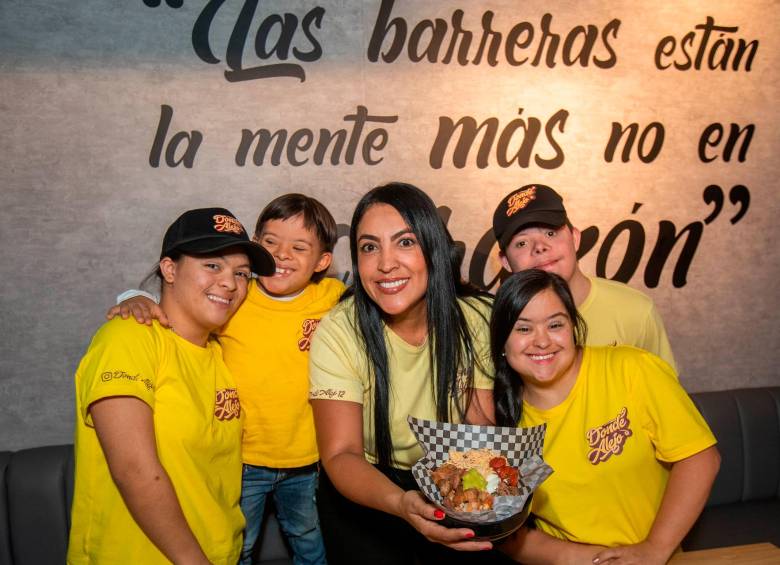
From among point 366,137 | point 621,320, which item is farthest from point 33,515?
point 621,320

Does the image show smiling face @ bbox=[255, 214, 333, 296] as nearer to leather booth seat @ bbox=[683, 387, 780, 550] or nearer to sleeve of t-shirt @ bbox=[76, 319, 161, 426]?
sleeve of t-shirt @ bbox=[76, 319, 161, 426]

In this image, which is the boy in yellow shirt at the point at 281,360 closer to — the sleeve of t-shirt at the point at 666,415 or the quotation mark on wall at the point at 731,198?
the sleeve of t-shirt at the point at 666,415

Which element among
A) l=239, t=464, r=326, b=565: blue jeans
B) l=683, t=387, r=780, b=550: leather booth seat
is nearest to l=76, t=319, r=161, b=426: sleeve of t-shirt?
l=239, t=464, r=326, b=565: blue jeans

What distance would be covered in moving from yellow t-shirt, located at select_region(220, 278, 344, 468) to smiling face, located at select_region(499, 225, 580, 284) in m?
0.77

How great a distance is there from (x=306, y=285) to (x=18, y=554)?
4.85ft

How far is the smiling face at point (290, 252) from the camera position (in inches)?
90.6

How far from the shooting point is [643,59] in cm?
325

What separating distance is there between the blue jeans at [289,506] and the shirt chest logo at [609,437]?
106 centimetres

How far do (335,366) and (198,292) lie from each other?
456 mm

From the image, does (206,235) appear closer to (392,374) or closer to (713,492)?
(392,374)

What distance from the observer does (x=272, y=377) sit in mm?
2254

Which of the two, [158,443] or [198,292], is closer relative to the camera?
[158,443]

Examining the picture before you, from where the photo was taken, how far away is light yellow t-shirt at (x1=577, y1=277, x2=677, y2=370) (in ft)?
7.35

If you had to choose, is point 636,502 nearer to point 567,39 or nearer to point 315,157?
point 315,157
